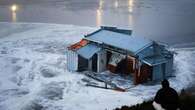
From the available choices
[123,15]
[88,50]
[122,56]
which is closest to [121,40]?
[122,56]

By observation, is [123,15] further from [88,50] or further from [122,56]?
[122,56]

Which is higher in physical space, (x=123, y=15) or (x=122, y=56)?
(x=123, y=15)

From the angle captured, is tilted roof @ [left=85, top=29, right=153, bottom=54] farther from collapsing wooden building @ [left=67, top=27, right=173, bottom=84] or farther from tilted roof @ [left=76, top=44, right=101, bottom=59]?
tilted roof @ [left=76, top=44, right=101, bottom=59]

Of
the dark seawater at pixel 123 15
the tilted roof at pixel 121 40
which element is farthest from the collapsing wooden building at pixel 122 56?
the dark seawater at pixel 123 15

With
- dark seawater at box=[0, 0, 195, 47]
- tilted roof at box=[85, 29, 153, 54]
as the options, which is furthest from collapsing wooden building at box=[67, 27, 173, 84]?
dark seawater at box=[0, 0, 195, 47]

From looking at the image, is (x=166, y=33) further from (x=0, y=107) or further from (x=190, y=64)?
(x=0, y=107)

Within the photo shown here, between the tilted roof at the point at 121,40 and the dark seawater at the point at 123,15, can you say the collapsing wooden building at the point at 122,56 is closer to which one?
the tilted roof at the point at 121,40

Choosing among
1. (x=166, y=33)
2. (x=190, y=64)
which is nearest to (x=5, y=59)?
(x=190, y=64)

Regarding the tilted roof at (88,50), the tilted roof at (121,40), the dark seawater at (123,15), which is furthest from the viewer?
the dark seawater at (123,15)
